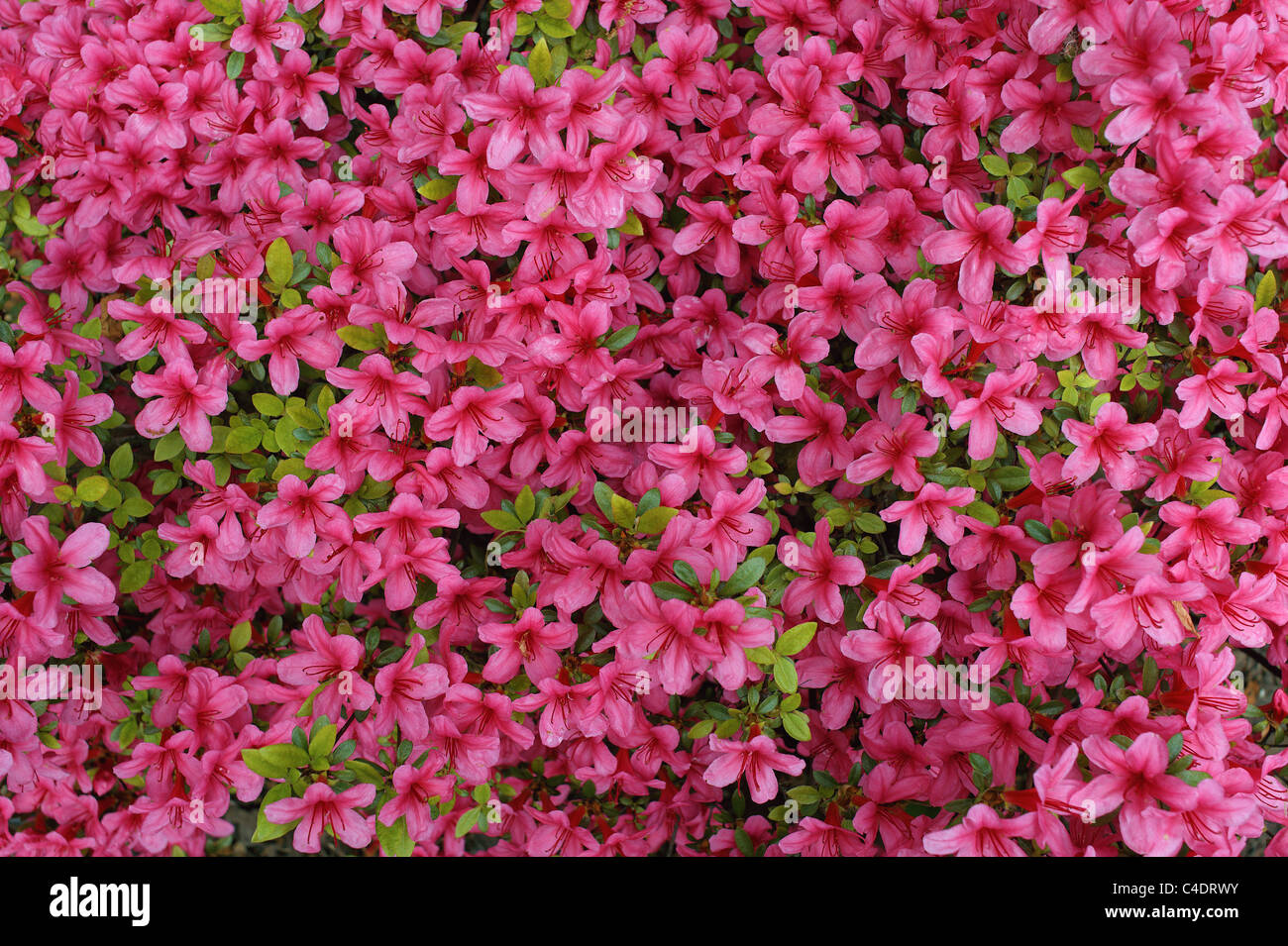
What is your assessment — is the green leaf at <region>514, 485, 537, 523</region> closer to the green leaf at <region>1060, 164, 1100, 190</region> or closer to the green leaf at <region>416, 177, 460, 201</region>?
the green leaf at <region>416, 177, 460, 201</region>

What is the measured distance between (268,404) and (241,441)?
96 millimetres

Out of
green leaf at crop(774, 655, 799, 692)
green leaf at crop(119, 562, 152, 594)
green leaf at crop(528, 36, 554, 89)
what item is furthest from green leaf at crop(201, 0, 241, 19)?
green leaf at crop(774, 655, 799, 692)

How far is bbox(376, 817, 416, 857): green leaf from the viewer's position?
1.77 meters

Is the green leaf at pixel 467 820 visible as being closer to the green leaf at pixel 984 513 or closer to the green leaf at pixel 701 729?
the green leaf at pixel 701 729

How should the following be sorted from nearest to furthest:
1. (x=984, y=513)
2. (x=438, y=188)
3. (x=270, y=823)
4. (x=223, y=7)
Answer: (x=270, y=823) → (x=984, y=513) → (x=438, y=188) → (x=223, y=7)

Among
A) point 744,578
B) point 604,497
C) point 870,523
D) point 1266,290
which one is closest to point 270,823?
point 604,497

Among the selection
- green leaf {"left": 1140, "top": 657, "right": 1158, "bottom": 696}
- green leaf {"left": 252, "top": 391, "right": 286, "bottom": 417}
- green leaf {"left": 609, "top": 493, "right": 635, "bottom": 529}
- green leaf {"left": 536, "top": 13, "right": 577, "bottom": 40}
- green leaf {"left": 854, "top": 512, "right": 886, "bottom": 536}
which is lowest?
green leaf {"left": 1140, "top": 657, "right": 1158, "bottom": 696}

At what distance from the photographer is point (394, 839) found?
1.78m

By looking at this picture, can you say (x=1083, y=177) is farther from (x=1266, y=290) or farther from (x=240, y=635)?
(x=240, y=635)

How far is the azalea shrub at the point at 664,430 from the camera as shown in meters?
1.73

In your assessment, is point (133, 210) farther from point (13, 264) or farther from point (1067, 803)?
point (1067, 803)

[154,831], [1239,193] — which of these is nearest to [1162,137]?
[1239,193]

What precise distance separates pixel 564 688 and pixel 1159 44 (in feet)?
5.42

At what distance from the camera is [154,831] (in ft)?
6.15
